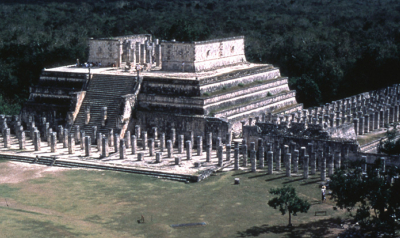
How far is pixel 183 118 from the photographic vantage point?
132ft

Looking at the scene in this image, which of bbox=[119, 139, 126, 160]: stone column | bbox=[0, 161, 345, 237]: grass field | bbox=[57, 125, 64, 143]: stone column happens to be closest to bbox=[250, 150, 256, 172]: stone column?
bbox=[0, 161, 345, 237]: grass field

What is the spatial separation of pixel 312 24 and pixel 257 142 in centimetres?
4021

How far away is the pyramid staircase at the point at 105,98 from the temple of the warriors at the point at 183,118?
0.24 ft

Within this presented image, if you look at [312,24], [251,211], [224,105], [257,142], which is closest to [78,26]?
[312,24]

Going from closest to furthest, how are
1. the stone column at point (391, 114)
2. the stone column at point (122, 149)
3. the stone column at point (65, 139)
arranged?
1. the stone column at point (122, 149)
2. the stone column at point (65, 139)
3. the stone column at point (391, 114)

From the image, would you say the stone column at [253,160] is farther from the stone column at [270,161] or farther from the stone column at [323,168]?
the stone column at [323,168]

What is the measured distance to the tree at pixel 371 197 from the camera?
2441 cm

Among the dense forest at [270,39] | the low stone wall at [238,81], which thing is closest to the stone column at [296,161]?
the low stone wall at [238,81]

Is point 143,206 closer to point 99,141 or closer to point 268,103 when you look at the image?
point 99,141

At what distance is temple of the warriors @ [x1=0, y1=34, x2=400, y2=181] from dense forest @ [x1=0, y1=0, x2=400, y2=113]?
387 centimetres

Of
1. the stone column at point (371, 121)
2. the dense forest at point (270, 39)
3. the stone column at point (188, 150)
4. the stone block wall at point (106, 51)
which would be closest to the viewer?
the stone column at point (188, 150)

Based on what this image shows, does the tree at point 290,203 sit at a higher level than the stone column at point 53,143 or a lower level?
lower

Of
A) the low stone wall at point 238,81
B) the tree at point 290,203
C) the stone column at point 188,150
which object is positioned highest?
the low stone wall at point 238,81

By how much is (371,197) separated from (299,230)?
118 inches
